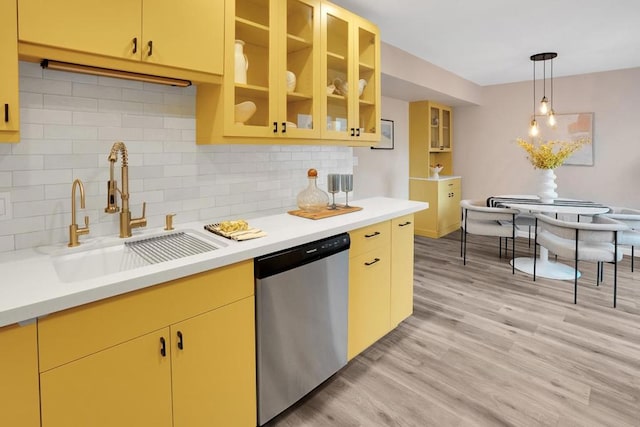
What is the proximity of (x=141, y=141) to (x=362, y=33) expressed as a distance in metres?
1.78

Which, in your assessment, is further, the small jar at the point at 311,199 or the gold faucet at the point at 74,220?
the small jar at the point at 311,199

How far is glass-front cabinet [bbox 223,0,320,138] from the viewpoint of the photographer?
196 cm

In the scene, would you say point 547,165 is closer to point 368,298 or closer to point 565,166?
point 565,166

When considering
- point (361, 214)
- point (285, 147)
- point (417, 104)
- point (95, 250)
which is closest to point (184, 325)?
point (95, 250)

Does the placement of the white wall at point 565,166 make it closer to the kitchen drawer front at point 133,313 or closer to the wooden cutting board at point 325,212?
the wooden cutting board at point 325,212

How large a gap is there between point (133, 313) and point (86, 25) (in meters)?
1.10

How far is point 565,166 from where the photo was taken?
538 cm

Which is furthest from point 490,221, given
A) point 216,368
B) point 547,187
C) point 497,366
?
point 216,368

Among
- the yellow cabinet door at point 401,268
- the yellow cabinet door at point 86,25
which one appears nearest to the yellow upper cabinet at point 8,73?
the yellow cabinet door at point 86,25

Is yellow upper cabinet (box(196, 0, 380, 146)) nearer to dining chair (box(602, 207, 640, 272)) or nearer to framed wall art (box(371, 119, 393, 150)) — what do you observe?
framed wall art (box(371, 119, 393, 150))

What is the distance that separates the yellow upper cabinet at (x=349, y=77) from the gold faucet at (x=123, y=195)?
1.21m

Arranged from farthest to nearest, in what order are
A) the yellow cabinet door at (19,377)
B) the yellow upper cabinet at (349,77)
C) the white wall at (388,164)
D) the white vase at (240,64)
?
the white wall at (388,164) < the yellow upper cabinet at (349,77) < the white vase at (240,64) < the yellow cabinet door at (19,377)

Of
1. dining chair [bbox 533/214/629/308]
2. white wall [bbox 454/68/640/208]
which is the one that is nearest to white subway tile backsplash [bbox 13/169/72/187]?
dining chair [bbox 533/214/629/308]

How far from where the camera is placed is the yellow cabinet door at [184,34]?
1590mm
